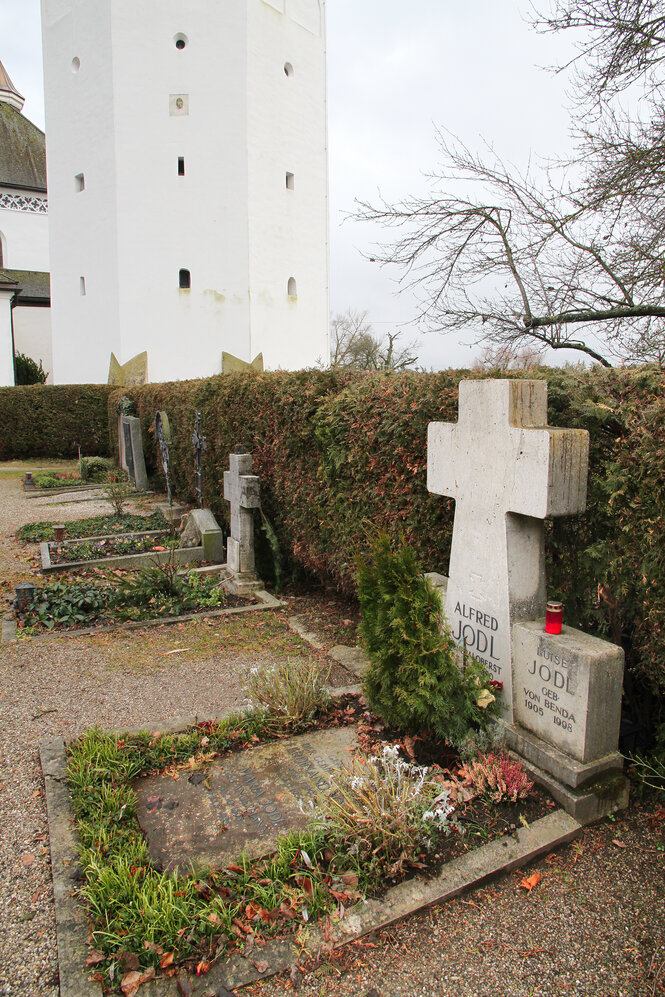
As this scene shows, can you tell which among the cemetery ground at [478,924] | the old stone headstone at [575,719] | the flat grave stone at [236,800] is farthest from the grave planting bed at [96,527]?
the old stone headstone at [575,719]

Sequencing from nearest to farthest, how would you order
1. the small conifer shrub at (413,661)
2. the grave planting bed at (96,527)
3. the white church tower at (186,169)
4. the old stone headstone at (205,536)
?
the small conifer shrub at (413,661)
the old stone headstone at (205,536)
the grave planting bed at (96,527)
the white church tower at (186,169)

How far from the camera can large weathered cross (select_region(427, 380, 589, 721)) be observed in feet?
8.95

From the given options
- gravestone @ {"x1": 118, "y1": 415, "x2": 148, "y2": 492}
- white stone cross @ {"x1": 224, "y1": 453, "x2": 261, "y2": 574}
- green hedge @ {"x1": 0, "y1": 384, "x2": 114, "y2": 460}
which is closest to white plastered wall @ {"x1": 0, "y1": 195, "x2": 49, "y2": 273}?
green hedge @ {"x1": 0, "y1": 384, "x2": 114, "y2": 460}

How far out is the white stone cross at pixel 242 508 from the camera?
247 inches

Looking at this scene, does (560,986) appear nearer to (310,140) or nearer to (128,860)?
(128,860)

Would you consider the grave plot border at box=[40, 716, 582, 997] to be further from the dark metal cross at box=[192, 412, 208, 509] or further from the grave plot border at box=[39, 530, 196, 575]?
the dark metal cross at box=[192, 412, 208, 509]

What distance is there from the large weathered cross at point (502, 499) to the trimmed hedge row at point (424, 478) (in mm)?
193

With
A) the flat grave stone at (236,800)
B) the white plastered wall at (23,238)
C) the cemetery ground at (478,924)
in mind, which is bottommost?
the cemetery ground at (478,924)

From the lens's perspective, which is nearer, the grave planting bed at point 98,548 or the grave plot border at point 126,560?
the grave plot border at point 126,560

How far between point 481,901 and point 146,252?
21158 mm

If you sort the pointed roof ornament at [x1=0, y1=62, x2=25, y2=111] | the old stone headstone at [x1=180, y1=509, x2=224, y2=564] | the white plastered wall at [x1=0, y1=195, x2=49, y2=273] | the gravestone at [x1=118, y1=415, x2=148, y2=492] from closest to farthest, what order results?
1. the old stone headstone at [x1=180, y1=509, x2=224, y2=564]
2. the gravestone at [x1=118, y1=415, x2=148, y2=492]
3. the white plastered wall at [x1=0, y1=195, x2=49, y2=273]
4. the pointed roof ornament at [x1=0, y1=62, x2=25, y2=111]

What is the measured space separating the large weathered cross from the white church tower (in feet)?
54.0

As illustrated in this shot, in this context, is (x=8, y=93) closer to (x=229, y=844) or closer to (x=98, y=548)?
(x=98, y=548)

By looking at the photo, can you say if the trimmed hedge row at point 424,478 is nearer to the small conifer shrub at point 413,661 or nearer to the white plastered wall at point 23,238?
the small conifer shrub at point 413,661
